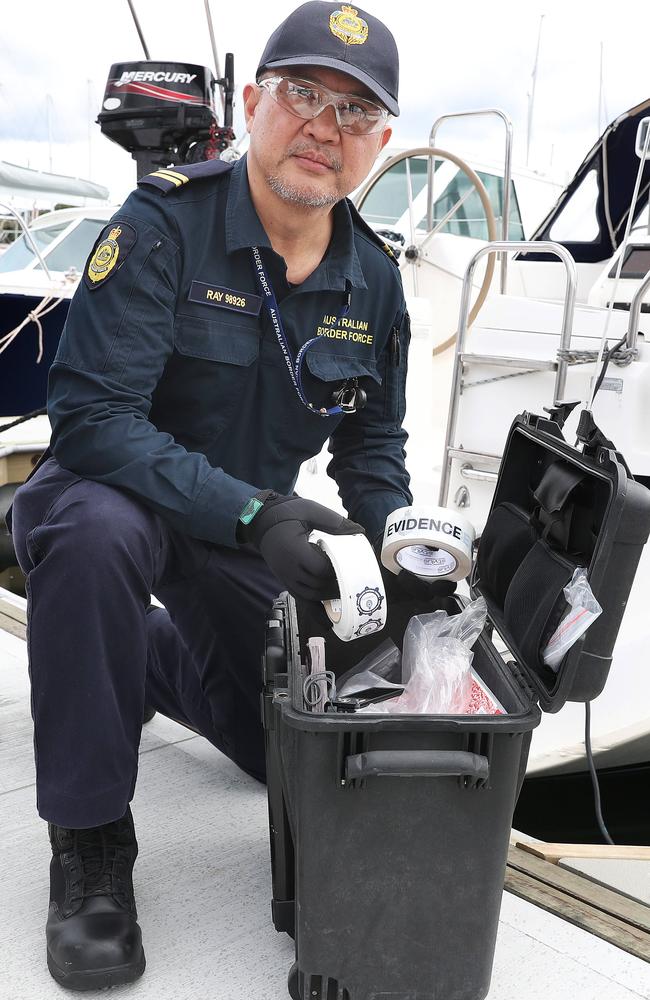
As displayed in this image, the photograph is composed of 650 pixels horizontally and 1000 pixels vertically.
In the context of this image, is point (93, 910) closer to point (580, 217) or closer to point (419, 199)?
point (580, 217)

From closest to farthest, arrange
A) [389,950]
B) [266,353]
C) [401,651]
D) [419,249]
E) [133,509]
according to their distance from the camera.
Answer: [389,950]
[133,509]
[401,651]
[266,353]
[419,249]

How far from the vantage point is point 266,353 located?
167 cm

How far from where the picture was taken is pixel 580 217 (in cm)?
480

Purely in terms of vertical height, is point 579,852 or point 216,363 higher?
point 216,363

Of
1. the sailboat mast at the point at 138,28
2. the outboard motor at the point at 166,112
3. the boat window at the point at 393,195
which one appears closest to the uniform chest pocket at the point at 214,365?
the outboard motor at the point at 166,112

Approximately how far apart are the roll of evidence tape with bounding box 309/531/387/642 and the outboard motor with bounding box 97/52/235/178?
8.57ft

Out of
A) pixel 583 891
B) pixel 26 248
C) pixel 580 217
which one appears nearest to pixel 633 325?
pixel 583 891

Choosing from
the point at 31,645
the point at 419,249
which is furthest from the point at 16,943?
the point at 419,249

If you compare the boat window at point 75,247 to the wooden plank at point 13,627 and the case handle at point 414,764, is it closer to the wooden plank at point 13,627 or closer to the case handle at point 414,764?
the wooden plank at point 13,627

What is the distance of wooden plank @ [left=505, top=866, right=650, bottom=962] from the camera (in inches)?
52.7

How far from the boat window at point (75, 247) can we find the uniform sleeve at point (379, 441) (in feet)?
18.0

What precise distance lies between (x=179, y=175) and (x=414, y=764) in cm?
113

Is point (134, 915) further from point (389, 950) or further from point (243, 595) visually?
point (243, 595)

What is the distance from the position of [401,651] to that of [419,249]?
11.2ft
